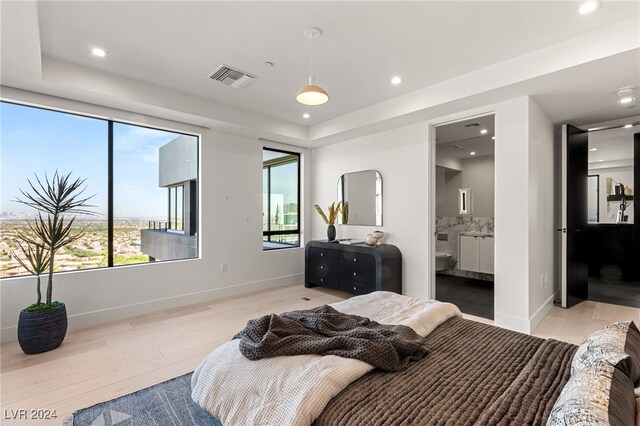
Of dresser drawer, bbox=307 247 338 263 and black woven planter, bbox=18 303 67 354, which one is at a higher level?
dresser drawer, bbox=307 247 338 263

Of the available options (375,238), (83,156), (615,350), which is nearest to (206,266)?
(83,156)

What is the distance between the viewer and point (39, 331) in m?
2.76

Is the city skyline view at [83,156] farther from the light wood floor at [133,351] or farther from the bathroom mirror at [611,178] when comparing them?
the bathroom mirror at [611,178]

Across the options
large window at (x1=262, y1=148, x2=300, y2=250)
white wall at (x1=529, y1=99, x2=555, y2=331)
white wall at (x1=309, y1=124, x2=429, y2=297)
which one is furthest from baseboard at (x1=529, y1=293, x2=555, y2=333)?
large window at (x1=262, y1=148, x2=300, y2=250)

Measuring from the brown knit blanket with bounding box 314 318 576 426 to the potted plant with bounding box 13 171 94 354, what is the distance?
3.00 metres

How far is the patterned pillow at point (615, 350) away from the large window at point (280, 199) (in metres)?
4.43

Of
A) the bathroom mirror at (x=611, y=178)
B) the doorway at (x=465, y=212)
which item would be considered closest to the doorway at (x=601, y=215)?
the bathroom mirror at (x=611, y=178)

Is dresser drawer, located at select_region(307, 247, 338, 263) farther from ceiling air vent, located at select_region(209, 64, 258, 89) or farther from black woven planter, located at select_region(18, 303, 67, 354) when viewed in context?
black woven planter, located at select_region(18, 303, 67, 354)

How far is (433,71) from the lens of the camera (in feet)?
10.6

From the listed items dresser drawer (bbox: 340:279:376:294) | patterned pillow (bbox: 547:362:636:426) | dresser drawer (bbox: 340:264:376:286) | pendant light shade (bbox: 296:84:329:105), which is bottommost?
dresser drawer (bbox: 340:279:376:294)

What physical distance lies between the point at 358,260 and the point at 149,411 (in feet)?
9.74

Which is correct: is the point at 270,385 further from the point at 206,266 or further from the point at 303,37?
the point at 206,266

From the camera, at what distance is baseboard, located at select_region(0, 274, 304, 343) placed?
3.37 metres

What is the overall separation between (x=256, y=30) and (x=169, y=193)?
2718 millimetres
